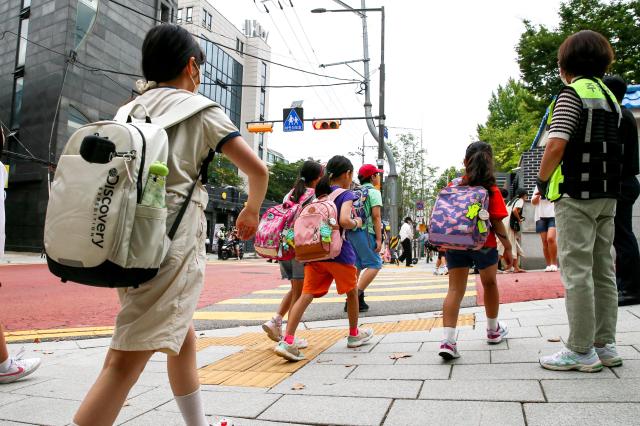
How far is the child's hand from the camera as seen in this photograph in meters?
1.94

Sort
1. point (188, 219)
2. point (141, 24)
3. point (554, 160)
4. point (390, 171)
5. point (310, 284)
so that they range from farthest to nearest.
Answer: point (141, 24) < point (390, 171) < point (310, 284) < point (554, 160) < point (188, 219)

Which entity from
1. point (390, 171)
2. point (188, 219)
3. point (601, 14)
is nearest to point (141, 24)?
point (390, 171)

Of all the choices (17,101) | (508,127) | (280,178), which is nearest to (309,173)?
(17,101)

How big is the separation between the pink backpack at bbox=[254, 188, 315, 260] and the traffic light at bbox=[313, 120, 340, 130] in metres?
13.2

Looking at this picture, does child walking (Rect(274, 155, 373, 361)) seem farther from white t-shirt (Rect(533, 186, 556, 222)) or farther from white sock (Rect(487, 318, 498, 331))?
white t-shirt (Rect(533, 186, 556, 222))

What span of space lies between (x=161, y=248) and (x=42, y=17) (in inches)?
1110

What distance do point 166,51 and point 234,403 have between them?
6.10 feet

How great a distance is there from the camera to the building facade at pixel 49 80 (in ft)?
75.9

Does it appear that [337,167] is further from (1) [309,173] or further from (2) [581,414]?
(2) [581,414]

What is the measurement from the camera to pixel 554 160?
9.37 ft

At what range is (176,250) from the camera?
68.7 inches

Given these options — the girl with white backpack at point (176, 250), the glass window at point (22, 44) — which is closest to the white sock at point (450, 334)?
the girl with white backpack at point (176, 250)

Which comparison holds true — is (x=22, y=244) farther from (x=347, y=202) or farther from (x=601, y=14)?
(x=601, y=14)

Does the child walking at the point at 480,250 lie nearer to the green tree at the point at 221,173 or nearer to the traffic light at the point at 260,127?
the traffic light at the point at 260,127
